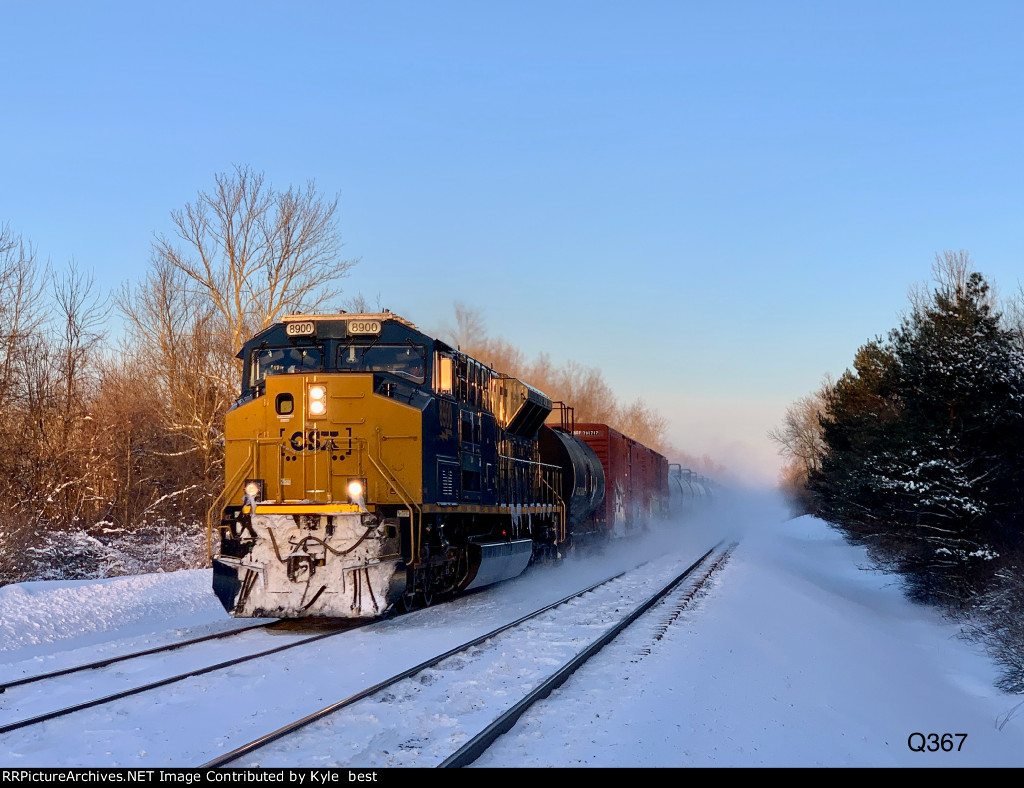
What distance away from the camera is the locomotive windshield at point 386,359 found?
11.4 metres

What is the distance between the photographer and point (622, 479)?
2598 centimetres

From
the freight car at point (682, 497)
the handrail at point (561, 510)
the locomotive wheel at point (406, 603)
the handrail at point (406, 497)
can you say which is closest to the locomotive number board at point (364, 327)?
the handrail at point (406, 497)

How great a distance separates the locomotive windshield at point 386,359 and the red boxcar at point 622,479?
12165 millimetres

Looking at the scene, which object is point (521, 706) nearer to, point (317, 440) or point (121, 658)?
point (121, 658)

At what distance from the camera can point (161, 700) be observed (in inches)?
272

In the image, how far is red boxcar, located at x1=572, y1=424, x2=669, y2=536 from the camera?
2433 cm

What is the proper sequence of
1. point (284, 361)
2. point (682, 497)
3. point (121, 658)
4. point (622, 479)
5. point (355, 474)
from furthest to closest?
point (682, 497), point (622, 479), point (284, 361), point (355, 474), point (121, 658)

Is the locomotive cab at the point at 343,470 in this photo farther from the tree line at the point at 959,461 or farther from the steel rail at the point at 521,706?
the tree line at the point at 959,461

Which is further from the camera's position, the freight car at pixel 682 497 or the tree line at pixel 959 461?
the freight car at pixel 682 497

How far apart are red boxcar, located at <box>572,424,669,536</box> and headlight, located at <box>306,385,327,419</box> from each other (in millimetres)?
13087

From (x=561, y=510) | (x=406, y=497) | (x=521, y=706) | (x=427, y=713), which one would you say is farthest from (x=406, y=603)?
(x=561, y=510)

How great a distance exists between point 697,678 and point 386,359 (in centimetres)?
576

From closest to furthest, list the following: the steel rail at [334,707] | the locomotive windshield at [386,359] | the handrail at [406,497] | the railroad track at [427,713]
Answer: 1. the steel rail at [334,707]
2. the railroad track at [427,713]
3. the handrail at [406,497]
4. the locomotive windshield at [386,359]

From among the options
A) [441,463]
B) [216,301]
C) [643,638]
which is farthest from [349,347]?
[216,301]
